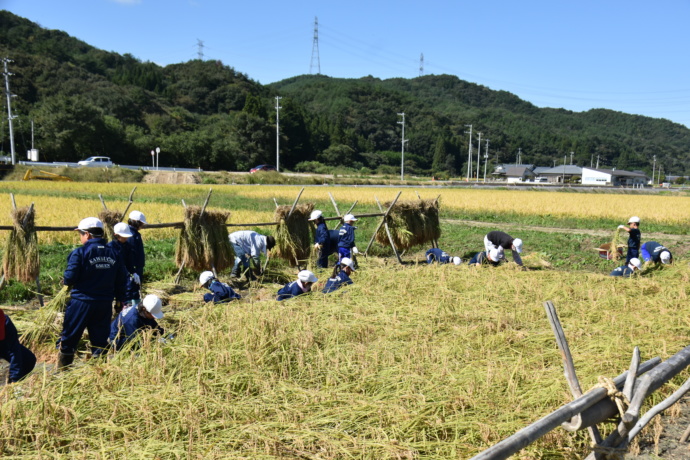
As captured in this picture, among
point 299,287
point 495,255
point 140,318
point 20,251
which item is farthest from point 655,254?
point 20,251

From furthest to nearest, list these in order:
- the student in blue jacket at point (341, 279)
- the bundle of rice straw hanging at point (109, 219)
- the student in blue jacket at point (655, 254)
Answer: the student in blue jacket at point (655, 254) < the bundle of rice straw hanging at point (109, 219) < the student in blue jacket at point (341, 279)

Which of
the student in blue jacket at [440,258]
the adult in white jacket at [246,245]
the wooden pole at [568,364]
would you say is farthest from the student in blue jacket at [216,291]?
the student in blue jacket at [440,258]

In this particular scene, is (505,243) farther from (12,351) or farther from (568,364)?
(12,351)

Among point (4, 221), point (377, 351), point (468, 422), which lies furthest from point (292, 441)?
point (4, 221)

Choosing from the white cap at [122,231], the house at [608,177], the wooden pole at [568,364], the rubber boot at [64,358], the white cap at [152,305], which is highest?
the house at [608,177]

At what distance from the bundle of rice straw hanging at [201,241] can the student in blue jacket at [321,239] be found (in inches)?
74.8

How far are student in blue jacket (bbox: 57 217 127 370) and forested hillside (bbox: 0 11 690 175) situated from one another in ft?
174

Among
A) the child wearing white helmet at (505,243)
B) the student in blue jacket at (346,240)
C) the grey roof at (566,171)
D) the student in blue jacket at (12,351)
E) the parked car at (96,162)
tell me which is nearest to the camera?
the student in blue jacket at (12,351)

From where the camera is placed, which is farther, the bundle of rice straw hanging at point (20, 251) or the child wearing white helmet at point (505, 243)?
the child wearing white helmet at point (505, 243)

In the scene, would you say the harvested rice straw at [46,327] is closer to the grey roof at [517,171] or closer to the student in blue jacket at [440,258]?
the student in blue jacket at [440,258]

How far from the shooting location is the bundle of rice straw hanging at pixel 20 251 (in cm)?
738

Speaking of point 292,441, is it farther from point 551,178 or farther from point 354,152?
point 551,178

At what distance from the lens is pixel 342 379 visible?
4.44m

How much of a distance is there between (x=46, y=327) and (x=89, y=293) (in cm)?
131
